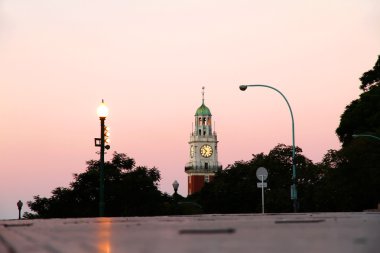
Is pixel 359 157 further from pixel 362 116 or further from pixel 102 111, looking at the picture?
pixel 102 111

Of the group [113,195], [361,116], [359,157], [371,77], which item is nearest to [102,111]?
[359,157]

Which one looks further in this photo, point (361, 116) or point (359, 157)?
point (361, 116)

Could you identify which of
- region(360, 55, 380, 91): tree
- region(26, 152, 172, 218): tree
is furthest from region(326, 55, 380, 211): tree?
region(26, 152, 172, 218): tree

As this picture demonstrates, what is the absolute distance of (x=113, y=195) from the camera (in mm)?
93938

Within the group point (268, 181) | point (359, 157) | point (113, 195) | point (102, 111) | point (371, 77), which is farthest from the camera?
point (268, 181)

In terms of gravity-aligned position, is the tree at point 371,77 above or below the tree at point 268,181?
above

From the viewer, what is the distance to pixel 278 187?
115 meters

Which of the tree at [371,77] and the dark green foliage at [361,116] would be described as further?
the tree at [371,77]

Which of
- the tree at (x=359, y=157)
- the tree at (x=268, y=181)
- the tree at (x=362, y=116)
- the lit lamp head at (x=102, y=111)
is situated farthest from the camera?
the tree at (x=268, y=181)

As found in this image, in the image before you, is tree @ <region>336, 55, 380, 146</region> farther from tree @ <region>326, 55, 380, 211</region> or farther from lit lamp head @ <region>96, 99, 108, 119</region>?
lit lamp head @ <region>96, 99, 108, 119</region>

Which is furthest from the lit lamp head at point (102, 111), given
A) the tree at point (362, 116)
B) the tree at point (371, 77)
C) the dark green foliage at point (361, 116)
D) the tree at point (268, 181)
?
the tree at point (268, 181)

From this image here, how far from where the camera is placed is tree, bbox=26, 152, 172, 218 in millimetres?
93062

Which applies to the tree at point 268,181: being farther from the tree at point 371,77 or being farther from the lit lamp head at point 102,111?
the lit lamp head at point 102,111

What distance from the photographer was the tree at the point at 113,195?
305 feet
